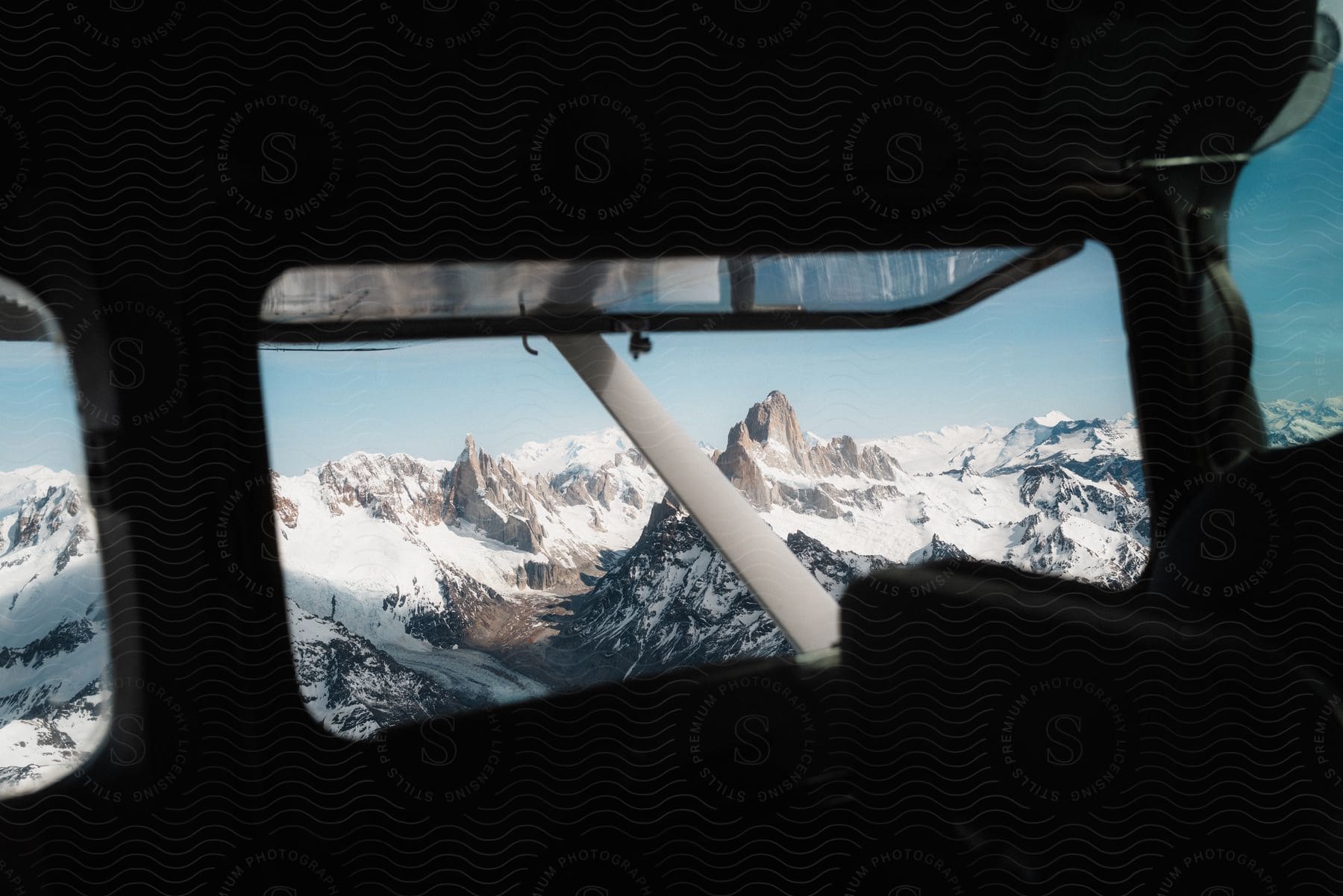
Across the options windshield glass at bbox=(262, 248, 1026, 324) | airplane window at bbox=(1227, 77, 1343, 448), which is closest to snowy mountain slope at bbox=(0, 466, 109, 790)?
windshield glass at bbox=(262, 248, 1026, 324)

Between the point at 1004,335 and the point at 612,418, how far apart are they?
54cm

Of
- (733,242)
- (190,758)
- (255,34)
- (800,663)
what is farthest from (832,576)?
(255,34)

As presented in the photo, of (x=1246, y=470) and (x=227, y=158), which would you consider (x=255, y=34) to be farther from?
(x=1246, y=470)

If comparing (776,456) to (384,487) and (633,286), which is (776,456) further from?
(384,487)

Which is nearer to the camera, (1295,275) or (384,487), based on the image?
(384,487)

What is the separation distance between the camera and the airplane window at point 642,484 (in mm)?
984

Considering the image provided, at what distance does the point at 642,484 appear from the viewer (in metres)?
1.02

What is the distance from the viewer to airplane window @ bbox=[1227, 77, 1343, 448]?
3.56ft

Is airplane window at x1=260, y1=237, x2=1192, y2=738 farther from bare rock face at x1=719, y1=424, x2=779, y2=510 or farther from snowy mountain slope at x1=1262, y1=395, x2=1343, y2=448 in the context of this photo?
snowy mountain slope at x1=1262, y1=395, x2=1343, y2=448

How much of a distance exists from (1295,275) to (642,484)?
3.10ft

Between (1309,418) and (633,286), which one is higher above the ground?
(633,286)

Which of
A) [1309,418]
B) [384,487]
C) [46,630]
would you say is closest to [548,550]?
[384,487]

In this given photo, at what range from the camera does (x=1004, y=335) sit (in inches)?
41.7

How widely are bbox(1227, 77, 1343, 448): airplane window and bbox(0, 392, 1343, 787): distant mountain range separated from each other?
233mm
